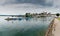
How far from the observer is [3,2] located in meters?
8.88

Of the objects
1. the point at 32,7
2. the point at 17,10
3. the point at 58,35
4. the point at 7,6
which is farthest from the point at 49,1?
the point at 58,35

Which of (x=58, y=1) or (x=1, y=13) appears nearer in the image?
(x=58, y=1)

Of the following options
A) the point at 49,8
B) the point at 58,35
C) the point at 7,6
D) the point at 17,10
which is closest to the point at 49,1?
the point at 49,8

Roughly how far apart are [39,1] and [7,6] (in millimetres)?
2070

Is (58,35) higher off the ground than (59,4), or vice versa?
(59,4)

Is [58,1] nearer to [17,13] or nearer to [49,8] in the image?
[49,8]

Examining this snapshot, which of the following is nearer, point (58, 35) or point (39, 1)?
point (58, 35)

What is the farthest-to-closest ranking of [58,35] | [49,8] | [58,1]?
[49,8] → [58,1] → [58,35]

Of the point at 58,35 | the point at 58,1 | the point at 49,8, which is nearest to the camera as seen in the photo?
the point at 58,35

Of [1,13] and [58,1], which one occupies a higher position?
[58,1]

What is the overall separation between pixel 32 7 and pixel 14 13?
118 centimetres

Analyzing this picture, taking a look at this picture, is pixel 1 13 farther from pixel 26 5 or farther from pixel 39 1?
pixel 39 1

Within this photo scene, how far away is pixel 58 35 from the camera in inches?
156

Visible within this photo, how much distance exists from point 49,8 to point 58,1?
2.69 ft
